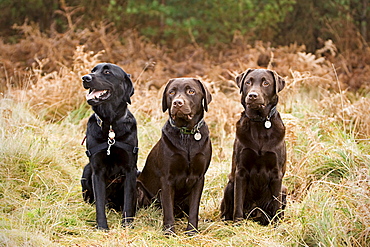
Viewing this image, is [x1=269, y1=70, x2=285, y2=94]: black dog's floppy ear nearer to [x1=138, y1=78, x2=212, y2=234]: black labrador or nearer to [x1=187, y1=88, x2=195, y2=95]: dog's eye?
[x1=138, y1=78, x2=212, y2=234]: black labrador

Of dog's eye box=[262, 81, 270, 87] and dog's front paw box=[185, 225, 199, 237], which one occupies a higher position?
dog's eye box=[262, 81, 270, 87]

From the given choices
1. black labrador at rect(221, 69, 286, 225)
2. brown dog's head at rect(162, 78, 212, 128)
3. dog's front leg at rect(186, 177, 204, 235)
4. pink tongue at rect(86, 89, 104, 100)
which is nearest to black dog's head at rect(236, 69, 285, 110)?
black labrador at rect(221, 69, 286, 225)

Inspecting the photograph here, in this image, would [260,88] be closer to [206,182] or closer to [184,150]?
[184,150]

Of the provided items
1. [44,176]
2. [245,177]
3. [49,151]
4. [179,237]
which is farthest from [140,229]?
[49,151]

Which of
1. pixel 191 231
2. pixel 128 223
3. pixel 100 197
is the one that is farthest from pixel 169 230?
pixel 100 197

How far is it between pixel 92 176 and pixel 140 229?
1.96ft

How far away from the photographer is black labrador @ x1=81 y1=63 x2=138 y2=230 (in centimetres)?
382

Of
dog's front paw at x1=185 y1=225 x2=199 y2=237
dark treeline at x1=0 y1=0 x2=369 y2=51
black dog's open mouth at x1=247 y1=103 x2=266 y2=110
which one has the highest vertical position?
dark treeline at x1=0 y1=0 x2=369 y2=51

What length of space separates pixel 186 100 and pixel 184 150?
1.30 ft

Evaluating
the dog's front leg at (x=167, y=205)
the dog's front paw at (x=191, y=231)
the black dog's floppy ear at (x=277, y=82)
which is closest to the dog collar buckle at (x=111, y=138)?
the dog's front leg at (x=167, y=205)

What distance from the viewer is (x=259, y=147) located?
3.79m

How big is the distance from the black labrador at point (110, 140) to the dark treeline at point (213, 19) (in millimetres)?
8315

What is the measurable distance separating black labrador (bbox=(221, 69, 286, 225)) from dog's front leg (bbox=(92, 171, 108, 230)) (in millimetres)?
1091

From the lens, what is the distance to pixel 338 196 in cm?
332
